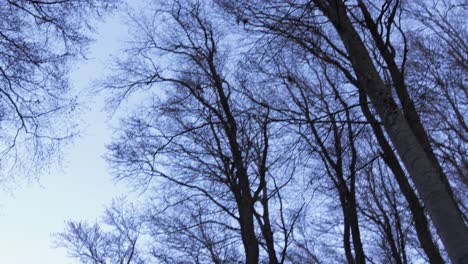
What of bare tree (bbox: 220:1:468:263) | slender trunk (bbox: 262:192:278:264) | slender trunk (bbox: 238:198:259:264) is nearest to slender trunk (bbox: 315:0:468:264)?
bare tree (bbox: 220:1:468:263)

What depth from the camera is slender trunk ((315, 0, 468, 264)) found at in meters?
3.14

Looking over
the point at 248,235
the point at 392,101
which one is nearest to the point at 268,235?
the point at 248,235

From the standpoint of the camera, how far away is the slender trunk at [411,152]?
10.3 ft

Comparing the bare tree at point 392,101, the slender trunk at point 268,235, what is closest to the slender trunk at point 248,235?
the slender trunk at point 268,235

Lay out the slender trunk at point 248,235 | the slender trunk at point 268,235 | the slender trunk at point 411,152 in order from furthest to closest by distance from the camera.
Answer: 1. the slender trunk at point 268,235
2. the slender trunk at point 248,235
3. the slender trunk at point 411,152

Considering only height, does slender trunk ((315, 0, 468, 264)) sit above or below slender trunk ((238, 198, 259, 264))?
below

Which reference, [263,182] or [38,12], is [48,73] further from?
[263,182]

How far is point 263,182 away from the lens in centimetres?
937

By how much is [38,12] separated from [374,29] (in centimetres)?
450

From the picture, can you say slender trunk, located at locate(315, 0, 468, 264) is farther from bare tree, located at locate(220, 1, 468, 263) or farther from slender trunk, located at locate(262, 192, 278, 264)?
slender trunk, located at locate(262, 192, 278, 264)

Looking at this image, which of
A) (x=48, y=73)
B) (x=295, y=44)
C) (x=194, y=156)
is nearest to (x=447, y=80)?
(x=194, y=156)

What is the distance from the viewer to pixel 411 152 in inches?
139

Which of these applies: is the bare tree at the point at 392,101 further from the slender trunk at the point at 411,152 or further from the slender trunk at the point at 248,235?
the slender trunk at the point at 248,235

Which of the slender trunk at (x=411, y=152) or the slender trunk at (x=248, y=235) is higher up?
the slender trunk at (x=248, y=235)
